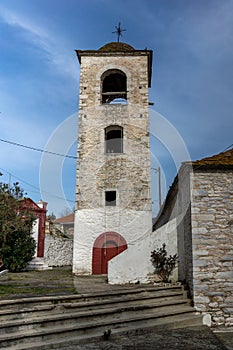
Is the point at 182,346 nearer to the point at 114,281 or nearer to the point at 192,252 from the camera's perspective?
the point at 192,252

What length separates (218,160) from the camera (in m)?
6.63

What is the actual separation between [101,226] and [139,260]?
3468mm

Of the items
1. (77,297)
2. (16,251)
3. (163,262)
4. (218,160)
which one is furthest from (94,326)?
(16,251)

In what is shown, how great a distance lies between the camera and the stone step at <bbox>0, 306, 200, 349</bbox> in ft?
13.5

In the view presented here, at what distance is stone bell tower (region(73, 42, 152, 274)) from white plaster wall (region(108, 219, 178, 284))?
117 inches

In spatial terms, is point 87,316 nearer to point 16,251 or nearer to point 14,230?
point 14,230

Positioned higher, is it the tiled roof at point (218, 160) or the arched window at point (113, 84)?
the arched window at point (113, 84)

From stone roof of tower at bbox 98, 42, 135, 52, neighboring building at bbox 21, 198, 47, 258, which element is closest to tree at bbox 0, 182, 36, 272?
neighboring building at bbox 21, 198, 47, 258

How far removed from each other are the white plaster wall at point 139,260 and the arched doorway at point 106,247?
2903 mm

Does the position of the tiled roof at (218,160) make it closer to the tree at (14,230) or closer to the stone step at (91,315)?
the stone step at (91,315)

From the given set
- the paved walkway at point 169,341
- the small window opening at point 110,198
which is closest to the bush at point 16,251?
the small window opening at point 110,198

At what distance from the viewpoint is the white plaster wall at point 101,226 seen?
11453 millimetres

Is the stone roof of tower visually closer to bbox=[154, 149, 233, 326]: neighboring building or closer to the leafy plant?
bbox=[154, 149, 233, 326]: neighboring building

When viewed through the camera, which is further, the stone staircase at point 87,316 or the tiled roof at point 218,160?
the tiled roof at point 218,160
